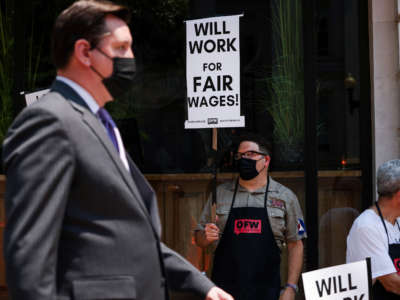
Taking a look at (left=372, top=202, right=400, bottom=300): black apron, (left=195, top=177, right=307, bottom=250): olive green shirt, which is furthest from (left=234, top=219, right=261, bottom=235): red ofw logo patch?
(left=372, top=202, right=400, bottom=300): black apron

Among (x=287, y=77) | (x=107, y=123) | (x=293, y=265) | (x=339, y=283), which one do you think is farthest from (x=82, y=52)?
(x=287, y=77)

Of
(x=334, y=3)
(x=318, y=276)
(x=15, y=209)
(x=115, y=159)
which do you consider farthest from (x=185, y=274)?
(x=334, y=3)

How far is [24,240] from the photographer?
1.74 m

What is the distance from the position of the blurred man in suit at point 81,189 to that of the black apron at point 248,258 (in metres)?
2.46

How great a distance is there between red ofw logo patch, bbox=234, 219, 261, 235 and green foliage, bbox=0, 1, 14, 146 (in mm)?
2836

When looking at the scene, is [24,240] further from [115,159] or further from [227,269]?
[227,269]

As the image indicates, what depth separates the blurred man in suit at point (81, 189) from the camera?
175 cm

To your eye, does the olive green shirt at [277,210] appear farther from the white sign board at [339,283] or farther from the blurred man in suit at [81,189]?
the blurred man in suit at [81,189]

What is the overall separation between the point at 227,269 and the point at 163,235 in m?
1.38

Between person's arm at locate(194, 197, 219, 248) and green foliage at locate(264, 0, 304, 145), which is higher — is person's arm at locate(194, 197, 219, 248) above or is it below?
below

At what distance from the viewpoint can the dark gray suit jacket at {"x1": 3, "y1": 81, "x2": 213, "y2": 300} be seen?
1744mm

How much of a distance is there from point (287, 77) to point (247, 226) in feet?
5.83

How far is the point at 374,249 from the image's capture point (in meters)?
4.06

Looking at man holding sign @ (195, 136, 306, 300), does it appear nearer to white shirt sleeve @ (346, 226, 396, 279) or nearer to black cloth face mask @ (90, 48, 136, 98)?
white shirt sleeve @ (346, 226, 396, 279)
